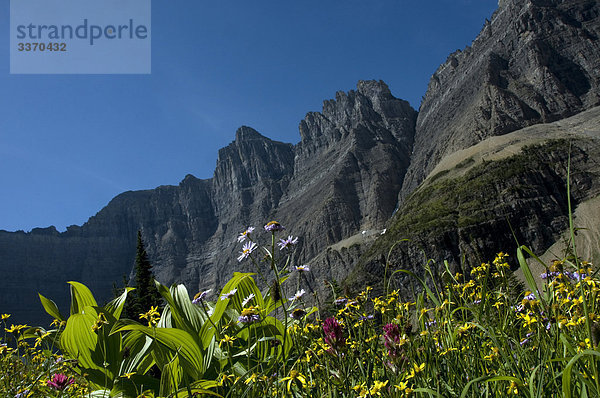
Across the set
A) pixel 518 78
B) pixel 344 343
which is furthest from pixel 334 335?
pixel 518 78

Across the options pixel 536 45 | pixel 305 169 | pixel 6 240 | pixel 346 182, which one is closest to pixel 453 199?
pixel 346 182

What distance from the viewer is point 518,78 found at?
143 m

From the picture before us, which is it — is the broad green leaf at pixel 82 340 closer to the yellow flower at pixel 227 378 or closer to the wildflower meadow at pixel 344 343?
the wildflower meadow at pixel 344 343

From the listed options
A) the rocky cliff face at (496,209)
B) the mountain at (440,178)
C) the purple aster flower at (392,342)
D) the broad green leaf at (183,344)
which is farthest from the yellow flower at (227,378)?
the rocky cliff face at (496,209)

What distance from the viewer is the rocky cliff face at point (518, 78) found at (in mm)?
129750

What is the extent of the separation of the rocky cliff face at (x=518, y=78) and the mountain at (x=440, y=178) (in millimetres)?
460

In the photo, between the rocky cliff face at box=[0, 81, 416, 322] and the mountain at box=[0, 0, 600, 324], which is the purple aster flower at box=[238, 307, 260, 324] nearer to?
the mountain at box=[0, 0, 600, 324]

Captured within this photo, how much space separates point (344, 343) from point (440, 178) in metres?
125

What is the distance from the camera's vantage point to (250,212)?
192m

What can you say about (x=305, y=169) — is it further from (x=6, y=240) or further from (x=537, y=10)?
(x=6, y=240)

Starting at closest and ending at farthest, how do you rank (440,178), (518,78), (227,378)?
(227,378) < (440,178) < (518,78)

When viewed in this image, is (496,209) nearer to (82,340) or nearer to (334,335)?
(82,340)

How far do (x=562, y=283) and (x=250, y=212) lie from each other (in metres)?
192

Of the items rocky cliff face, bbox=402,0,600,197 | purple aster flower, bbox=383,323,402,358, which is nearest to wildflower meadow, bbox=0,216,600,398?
purple aster flower, bbox=383,323,402,358
